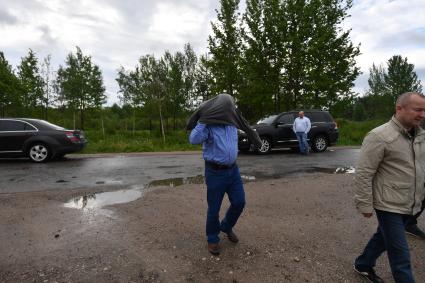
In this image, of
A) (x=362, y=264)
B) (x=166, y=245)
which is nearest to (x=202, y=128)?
(x=166, y=245)

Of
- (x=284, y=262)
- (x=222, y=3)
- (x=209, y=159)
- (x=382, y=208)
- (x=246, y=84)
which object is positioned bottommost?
(x=284, y=262)

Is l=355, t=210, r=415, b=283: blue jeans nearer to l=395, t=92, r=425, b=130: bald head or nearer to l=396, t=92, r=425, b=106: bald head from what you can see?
l=395, t=92, r=425, b=130: bald head

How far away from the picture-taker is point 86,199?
5.93 metres

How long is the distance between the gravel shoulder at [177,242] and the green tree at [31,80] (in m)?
20.4

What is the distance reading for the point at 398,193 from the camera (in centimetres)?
264

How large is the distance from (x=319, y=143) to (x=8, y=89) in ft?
58.3

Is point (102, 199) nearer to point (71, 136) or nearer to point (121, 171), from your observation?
point (121, 171)

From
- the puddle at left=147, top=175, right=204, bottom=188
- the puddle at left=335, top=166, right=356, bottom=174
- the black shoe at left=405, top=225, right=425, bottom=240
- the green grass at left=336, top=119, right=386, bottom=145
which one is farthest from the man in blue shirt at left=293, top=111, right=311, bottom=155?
the black shoe at left=405, top=225, right=425, bottom=240

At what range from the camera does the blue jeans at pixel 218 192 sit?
3492 mm

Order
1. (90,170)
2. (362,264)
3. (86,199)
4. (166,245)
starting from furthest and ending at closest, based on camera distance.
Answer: (90,170), (86,199), (166,245), (362,264)

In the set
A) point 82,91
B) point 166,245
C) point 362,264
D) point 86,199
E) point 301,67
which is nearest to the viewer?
point 362,264

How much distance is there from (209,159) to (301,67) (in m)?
17.1

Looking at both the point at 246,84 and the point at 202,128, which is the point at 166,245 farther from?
the point at 246,84

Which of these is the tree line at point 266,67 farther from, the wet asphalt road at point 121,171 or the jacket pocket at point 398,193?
the jacket pocket at point 398,193
